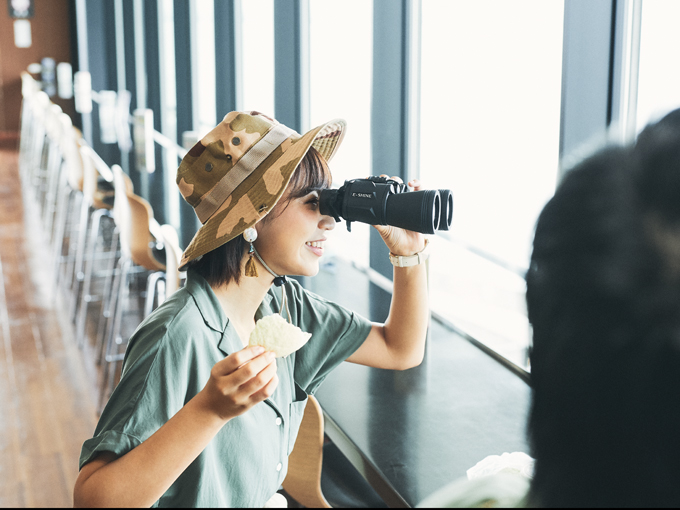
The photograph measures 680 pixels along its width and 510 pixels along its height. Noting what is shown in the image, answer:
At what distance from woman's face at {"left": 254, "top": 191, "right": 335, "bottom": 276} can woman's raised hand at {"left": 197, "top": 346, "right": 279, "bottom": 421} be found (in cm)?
37

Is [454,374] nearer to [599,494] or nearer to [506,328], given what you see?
[506,328]

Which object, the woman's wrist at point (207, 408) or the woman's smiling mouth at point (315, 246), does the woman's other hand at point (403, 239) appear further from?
the woman's wrist at point (207, 408)

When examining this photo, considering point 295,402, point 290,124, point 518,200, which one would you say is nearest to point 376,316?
point 518,200

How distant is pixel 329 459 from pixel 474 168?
1241 mm

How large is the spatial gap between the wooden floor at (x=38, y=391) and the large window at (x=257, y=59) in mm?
1870

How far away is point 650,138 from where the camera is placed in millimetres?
344

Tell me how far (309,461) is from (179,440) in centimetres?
64

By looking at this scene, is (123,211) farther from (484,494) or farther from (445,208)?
(484,494)

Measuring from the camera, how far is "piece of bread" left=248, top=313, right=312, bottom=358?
40.6 inches

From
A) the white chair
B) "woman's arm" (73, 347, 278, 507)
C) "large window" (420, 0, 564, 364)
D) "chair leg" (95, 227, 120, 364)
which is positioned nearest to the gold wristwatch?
"woman's arm" (73, 347, 278, 507)

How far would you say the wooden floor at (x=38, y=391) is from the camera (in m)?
2.53

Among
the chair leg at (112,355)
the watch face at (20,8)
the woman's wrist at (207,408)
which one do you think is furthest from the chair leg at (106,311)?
→ the watch face at (20,8)

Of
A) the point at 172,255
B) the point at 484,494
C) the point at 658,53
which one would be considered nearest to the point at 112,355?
the point at 172,255

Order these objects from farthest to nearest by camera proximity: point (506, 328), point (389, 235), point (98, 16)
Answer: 1. point (98, 16)
2. point (506, 328)
3. point (389, 235)
